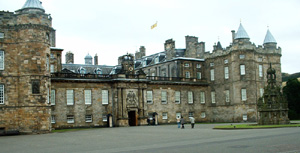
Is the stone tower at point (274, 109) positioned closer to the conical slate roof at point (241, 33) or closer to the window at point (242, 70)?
the window at point (242, 70)

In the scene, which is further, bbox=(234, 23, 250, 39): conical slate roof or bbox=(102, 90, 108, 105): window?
bbox=(234, 23, 250, 39): conical slate roof

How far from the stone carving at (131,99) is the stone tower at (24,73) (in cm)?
1480

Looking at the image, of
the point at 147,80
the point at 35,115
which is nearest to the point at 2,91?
the point at 35,115

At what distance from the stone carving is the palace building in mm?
140

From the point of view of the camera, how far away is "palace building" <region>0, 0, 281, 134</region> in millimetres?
38281

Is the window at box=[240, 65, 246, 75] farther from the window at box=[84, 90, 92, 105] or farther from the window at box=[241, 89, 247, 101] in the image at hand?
the window at box=[84, 90, 92, 105]

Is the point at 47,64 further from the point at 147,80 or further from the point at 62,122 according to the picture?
the point at 147,80

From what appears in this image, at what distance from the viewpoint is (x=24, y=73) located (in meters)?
38.3

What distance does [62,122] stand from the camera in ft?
156

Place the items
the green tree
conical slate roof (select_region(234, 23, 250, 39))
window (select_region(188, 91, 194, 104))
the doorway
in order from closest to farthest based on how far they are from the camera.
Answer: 1. the doorway
2. conical slate roof (select_region(234, 23, 250, 39))
3. window (select_region(188, 91, 194, 104))
4. the green tree

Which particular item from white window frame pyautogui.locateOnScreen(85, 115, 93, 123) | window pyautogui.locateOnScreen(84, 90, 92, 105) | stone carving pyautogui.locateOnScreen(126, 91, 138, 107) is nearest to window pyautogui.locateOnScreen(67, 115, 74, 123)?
white window frame pyautogui.locateOnScreen(85, 115, 93, 123)

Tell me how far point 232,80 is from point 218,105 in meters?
4.98

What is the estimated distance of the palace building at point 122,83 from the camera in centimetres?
3828

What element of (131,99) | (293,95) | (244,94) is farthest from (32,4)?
(293,95)
